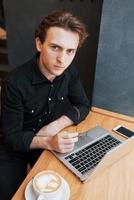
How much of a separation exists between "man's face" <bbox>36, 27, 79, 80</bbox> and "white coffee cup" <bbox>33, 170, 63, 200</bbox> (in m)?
0.48

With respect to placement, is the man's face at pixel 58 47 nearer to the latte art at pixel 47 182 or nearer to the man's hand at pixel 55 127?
the man's hand at pixel 55 127

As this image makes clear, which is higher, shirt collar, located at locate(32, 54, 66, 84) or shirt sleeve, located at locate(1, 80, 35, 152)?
shirt collar, located at locate(32, 54, 66, 84)

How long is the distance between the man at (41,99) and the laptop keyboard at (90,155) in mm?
46

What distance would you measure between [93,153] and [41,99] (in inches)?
14.4

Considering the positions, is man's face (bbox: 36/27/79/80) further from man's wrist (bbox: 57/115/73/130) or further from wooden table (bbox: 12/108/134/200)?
wooden table (bbox: 12/108/134/200)

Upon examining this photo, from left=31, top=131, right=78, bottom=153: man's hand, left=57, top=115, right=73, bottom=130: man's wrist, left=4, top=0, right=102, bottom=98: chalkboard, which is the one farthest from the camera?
left=4, top=0, right=102, bottom=98: chalkboard

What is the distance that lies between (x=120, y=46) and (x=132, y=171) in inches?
22.8

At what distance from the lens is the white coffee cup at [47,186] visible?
2.53 ft

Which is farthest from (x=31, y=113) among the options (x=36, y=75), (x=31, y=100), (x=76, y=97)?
(x=76, y=97)

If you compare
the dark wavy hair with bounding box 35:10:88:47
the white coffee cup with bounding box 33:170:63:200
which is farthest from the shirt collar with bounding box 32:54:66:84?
the white coffee cup with bounding box 33:170:63:200

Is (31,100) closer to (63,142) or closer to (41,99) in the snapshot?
(41,99)

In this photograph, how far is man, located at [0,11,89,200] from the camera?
1086 mm

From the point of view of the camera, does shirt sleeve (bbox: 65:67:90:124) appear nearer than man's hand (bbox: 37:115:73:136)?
No

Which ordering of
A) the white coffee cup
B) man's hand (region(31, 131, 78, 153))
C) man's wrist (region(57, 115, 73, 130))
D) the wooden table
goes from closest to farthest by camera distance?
the white coffee cup, the wooden table, man's hand (region(31, 131, 78, 153)), man's wrist (region(57, 115, 73, 130))
